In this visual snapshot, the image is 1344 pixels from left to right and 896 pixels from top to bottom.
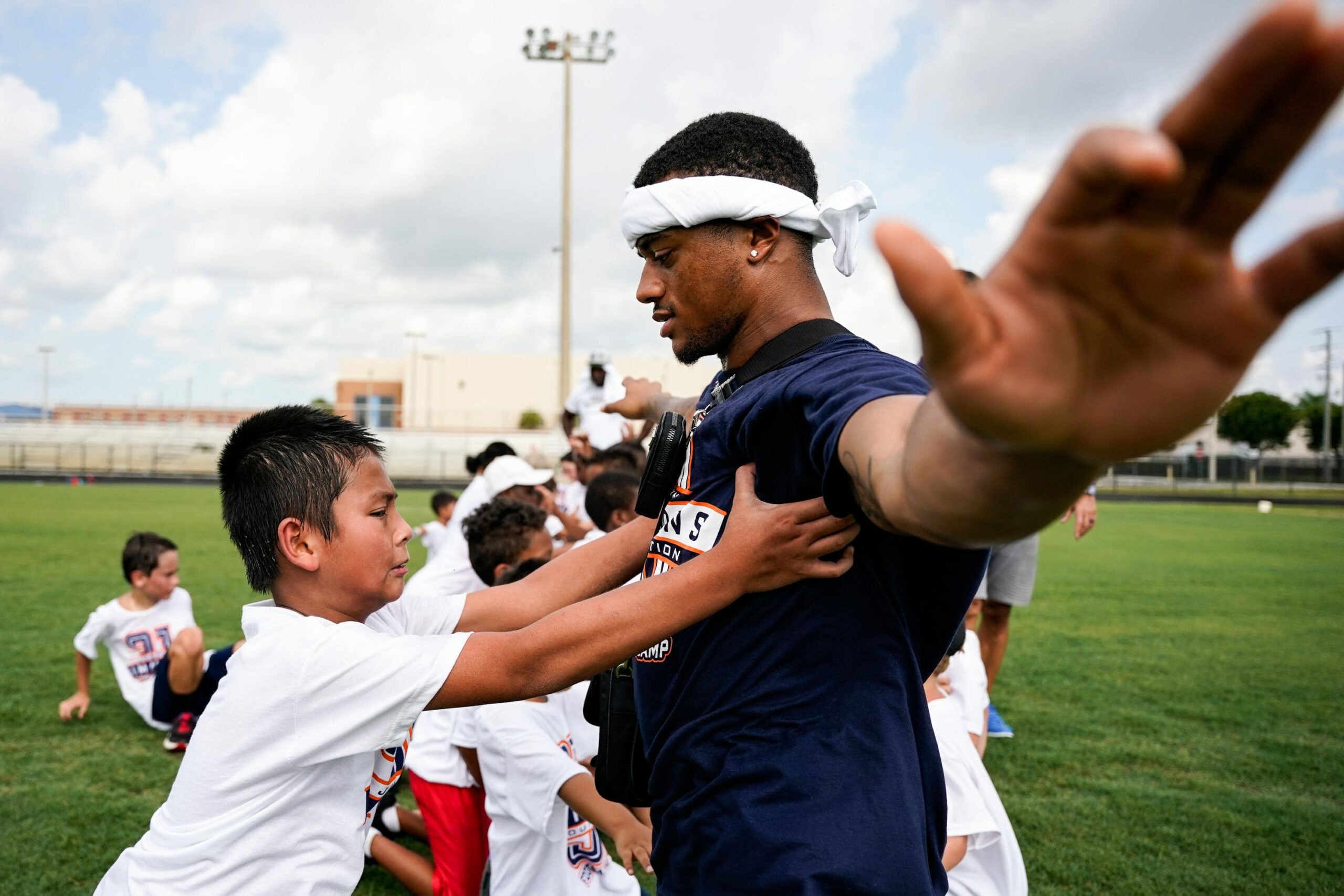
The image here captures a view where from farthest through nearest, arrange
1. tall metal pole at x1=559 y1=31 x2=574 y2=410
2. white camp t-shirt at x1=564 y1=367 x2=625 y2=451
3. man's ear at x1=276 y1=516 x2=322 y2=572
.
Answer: tall metal pole at x1=559 y1=31 x2=574 y2=410
white camp t-shirt at x1=564 y1=367 x2=625 y2=451
man's ear at x1=276 y1=516 x2=322 y2=572

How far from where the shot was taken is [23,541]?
1853 centimetres

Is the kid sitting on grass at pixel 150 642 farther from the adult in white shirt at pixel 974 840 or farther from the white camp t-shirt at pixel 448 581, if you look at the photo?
the adult in white shirt at pixel 974 840

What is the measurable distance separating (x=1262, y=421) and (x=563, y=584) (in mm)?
77244

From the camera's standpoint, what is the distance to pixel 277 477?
8.50 feet

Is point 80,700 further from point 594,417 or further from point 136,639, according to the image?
point 594,417

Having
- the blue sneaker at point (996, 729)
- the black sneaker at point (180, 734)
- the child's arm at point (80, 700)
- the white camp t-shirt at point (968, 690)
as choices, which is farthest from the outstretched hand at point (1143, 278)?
the child's arm at point (80, 700)

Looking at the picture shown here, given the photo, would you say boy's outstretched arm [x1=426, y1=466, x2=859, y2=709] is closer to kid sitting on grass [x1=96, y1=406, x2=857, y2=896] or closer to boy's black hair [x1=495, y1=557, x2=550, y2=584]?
kid sitting on grass [x1=96, y1=406, x2=857, y2=896]

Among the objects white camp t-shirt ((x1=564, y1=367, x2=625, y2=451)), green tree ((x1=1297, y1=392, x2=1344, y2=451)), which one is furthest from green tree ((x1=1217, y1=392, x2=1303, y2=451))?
white camp t-shirt ((x1=564, y1=367, x2=625, y2=451))

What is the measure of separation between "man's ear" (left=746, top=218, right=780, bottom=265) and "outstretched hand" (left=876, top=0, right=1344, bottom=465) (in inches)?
49.4

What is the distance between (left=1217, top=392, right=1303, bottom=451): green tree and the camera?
67.6 m

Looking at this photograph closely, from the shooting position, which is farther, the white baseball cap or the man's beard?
the white baseball cap

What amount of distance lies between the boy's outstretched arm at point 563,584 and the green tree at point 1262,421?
74101 millimetres

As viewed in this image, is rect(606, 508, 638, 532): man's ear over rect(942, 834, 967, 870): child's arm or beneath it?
over

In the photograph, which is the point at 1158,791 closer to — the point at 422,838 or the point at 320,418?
the point at 422,838
